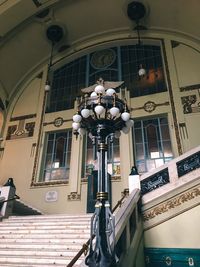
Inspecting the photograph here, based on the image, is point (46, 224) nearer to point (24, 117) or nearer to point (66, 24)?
point (24, 117)

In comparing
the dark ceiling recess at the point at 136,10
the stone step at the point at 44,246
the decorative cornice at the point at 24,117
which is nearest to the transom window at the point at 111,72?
the decorative cornice at the point at 24,117

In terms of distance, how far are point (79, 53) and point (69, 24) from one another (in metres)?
1.54

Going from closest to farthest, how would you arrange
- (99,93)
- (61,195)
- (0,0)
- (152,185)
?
(99,93) → (152,185) → (61,195) → (0,0)

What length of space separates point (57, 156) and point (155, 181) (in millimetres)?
5931

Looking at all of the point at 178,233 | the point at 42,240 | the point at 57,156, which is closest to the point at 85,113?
the point at 42,240

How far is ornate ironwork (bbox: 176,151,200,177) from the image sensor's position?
18.3ft

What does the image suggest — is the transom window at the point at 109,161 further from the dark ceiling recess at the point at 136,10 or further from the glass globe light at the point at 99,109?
the dark ceiling recess at the point at 136,10

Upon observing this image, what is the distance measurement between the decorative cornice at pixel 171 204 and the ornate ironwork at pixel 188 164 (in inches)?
17.9

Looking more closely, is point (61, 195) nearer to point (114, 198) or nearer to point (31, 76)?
point (114, 198)

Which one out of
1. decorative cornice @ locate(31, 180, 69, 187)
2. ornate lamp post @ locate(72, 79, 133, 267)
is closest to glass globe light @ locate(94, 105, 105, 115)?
ornate lamp post @ locate(72, 79, 133, 267)

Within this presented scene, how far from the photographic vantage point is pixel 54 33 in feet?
41.9

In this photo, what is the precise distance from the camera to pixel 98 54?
13594 millimetres

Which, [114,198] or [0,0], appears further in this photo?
[0,0]

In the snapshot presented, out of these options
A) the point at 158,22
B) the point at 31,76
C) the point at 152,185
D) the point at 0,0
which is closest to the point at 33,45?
the point at 31,76
